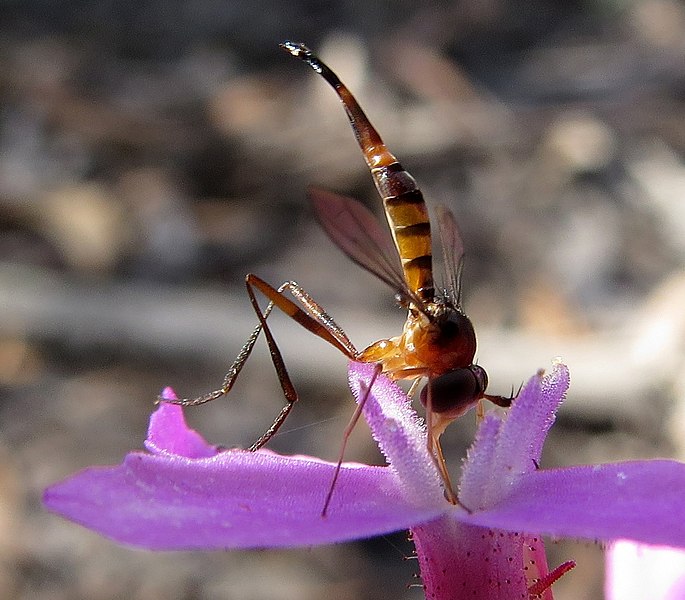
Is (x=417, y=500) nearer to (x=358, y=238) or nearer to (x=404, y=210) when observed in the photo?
(x=358, y=238)

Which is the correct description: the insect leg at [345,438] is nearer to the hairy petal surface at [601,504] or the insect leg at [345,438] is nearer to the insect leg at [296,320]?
the hairy petal surface at [601,504]

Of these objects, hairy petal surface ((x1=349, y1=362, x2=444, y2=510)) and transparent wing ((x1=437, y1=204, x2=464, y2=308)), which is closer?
hairy petal surface ((x1=349, y1=362, x2=444, y2=510))

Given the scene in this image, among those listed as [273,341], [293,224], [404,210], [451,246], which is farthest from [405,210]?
[293,224]

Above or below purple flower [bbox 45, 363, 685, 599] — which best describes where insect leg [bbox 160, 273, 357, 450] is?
above

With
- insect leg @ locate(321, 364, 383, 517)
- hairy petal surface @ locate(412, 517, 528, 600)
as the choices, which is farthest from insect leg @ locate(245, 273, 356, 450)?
hairy petal surface @ locate(412, 517, 528, 600)

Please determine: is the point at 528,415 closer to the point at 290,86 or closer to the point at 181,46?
the point at 290,86

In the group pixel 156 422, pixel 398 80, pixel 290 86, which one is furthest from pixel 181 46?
pixel 156 422

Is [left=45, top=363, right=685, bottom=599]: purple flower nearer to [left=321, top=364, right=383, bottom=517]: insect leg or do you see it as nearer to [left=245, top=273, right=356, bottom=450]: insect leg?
[left=321, top=364, right=383, bottom=517]: insect leg
